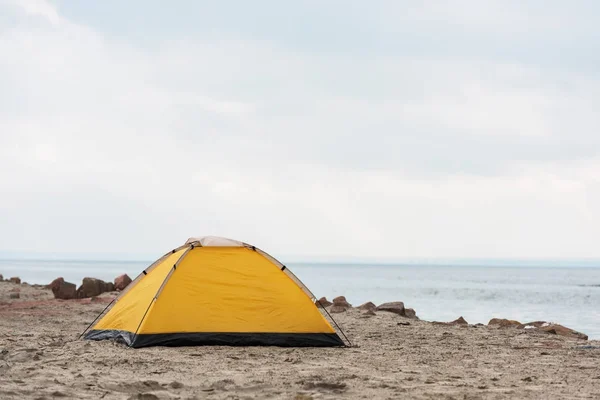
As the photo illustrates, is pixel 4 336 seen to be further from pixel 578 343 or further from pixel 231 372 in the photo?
pixel 578 343

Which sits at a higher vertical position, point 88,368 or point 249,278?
point 249,278

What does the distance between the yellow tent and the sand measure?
0.31 m

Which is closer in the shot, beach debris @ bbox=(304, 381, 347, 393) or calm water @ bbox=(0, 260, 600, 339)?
beach debris @ bbox=(304, 381, 347, 393)

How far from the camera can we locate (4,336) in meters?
11.2

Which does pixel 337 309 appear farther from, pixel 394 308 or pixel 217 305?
pixel 217 305

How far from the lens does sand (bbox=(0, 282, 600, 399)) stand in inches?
281

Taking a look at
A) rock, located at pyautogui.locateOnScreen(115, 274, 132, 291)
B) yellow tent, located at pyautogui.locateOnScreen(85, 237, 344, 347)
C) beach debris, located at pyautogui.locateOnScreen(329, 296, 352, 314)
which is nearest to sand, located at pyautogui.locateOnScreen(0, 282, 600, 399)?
yellow tent, located at pyautogui.locateOnScreen(85, 237, 344, 347)

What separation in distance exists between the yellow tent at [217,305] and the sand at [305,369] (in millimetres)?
313

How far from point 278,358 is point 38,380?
10.7 feet

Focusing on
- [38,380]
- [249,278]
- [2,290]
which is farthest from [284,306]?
[2,290]

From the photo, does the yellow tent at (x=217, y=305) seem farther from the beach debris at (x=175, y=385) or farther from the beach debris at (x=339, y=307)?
the beach debris at (x=339, y=307)

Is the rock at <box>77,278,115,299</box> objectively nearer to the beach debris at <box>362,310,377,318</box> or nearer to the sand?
the beach debris at <box>362,310,377,318</box>

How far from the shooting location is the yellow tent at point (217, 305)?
10.4 meters

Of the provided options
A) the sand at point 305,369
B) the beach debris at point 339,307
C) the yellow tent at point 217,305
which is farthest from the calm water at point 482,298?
the yellow tent at point 217,305
